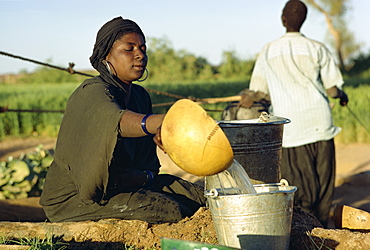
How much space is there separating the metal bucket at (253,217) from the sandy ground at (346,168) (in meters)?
3.56

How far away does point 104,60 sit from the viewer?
3477mm

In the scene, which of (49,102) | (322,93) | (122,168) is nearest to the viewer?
(122,168)

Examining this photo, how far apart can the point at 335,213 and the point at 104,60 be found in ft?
6.51

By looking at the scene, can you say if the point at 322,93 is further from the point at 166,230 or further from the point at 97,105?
the point at 97,105

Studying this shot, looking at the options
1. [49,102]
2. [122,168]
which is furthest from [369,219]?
[49,102]

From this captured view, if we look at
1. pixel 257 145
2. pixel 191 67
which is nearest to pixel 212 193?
pixel 257 145

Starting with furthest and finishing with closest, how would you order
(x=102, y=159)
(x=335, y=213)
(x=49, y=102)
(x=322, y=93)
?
(x=49, y=102) → (x=322, y=93) → (x=335, y=213) → (x=102, y=159)

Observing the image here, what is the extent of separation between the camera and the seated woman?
2.99m

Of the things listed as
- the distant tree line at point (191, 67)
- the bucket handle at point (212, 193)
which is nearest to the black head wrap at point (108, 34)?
the bucket handle at point (212, 193)

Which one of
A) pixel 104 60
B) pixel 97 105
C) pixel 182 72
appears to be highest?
pixel 104 60

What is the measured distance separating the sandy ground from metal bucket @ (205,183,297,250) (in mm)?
3557

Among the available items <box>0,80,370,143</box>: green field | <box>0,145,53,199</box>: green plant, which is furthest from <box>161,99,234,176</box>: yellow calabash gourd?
<box>0,80,370,143</box>: green field

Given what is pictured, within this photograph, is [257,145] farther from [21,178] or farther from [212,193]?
[21,178]

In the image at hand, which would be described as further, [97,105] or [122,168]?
[122,168]
